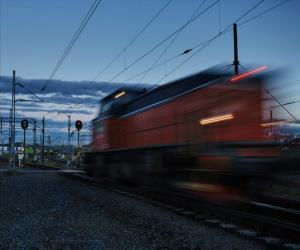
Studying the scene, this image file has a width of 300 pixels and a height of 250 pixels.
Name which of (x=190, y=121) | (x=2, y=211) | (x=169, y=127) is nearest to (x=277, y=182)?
(x=190, y=121)

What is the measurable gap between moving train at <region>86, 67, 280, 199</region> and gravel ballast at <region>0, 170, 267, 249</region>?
142 cm

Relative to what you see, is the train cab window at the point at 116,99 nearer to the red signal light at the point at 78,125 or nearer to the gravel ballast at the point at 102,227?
the gravel ballast at the point at 102,227

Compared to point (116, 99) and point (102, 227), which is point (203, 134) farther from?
point (116, 99)

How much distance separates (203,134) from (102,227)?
4002 millimetres

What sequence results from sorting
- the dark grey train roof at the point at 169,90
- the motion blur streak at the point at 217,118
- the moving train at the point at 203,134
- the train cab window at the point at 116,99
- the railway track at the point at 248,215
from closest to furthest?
the railway track at the point at 248,215 → the moving train at the point at 203,134 → the motion blur streak at the point at 217,118 → the dark grey train roof at the point at 169,90 → the train cab window at the point at 116,99

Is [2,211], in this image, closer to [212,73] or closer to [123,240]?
[123,240]

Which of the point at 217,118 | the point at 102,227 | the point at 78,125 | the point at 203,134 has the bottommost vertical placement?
the point at 102,227

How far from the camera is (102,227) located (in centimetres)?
844

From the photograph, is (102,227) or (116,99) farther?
(116,99)

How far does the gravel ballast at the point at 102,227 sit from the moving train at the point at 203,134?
55.9 inches

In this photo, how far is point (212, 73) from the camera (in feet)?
37.7

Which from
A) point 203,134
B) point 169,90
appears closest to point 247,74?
point 203,134

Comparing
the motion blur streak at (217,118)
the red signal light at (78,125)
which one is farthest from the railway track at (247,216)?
the red signal light at (78,125)

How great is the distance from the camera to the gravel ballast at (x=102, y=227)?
7113mm
